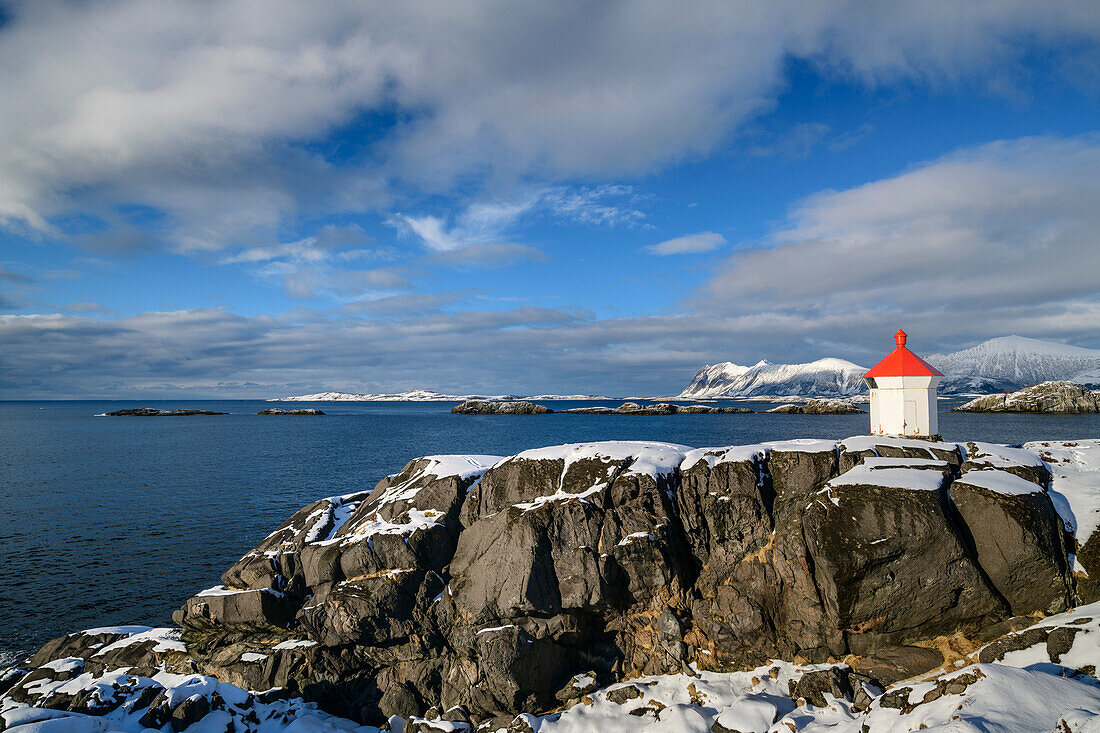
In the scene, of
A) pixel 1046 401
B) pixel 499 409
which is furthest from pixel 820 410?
pixel 499 409

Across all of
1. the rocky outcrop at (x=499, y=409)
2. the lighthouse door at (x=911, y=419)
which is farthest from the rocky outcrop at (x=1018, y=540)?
the rocky outcrop at (x=499, y=409)

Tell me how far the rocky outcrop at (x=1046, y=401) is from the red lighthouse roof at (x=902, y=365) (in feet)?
431

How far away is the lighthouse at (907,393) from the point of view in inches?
891

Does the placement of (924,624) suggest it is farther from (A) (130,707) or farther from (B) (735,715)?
(A) (130,707)

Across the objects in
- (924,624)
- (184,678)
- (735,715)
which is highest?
(924,624)

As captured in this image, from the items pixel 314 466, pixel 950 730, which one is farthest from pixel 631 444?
pixel 314 466

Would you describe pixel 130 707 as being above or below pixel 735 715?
below

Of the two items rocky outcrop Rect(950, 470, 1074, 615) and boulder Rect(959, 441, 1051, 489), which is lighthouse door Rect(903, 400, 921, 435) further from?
rocky outcrop Rect(950, 470, 1074, 615)

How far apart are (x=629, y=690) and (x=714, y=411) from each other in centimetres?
16647

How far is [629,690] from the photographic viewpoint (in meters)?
15.3

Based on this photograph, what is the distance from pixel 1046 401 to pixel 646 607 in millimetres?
149595

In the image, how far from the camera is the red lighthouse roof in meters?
22.7

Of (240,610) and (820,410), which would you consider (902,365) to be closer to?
(240,610)

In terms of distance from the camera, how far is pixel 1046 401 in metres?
119
